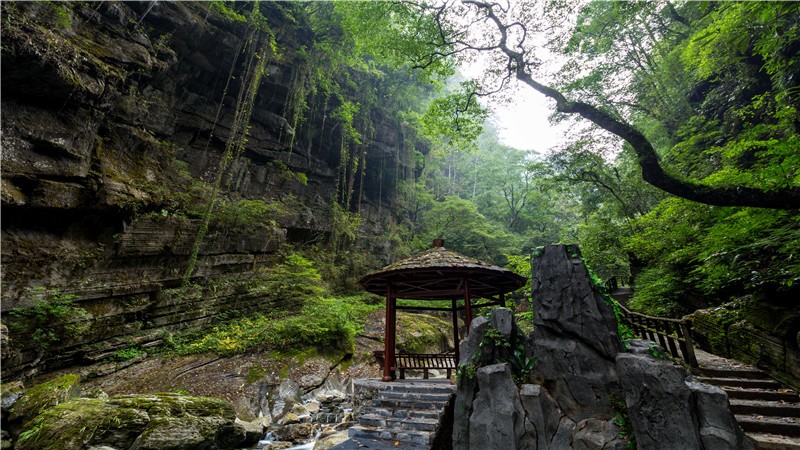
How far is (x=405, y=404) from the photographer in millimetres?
6539

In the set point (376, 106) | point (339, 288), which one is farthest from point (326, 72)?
point (339, 288)

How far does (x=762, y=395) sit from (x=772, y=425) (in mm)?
1049

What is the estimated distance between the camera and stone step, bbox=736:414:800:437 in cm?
384

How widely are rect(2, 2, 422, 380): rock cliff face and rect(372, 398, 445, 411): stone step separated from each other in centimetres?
760

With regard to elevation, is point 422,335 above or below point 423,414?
above

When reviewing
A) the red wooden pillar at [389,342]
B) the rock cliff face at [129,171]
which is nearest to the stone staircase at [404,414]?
the red wooden pillar at [389,342]

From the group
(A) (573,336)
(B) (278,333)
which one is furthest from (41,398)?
(A) (573,336)

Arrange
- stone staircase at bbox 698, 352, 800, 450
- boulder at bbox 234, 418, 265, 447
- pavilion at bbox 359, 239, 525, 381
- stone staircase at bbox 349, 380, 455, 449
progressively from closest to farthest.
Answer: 1. stone staircase at bbox 698, 352, 800, 450
2. stone staircase at bbox 349, 380, 455, 449
3. boulder at bbox 234, 418, 265, 447
4. pavilion at bbox 359, 239, 525, 381

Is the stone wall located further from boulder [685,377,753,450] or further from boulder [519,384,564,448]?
boulder [519,384,564,448]

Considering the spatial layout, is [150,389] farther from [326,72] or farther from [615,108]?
[615,108]

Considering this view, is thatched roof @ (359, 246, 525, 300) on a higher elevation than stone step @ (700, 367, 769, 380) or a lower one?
higher

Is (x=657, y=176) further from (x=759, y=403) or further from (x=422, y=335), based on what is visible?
(x=422, y=335)

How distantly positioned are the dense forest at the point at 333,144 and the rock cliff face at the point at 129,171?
67mm

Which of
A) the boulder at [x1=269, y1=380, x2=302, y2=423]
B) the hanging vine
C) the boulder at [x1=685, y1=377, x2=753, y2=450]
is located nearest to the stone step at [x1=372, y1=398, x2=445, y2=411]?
the boulder at [x1=269, y1=380, x2=302, y2=423]
